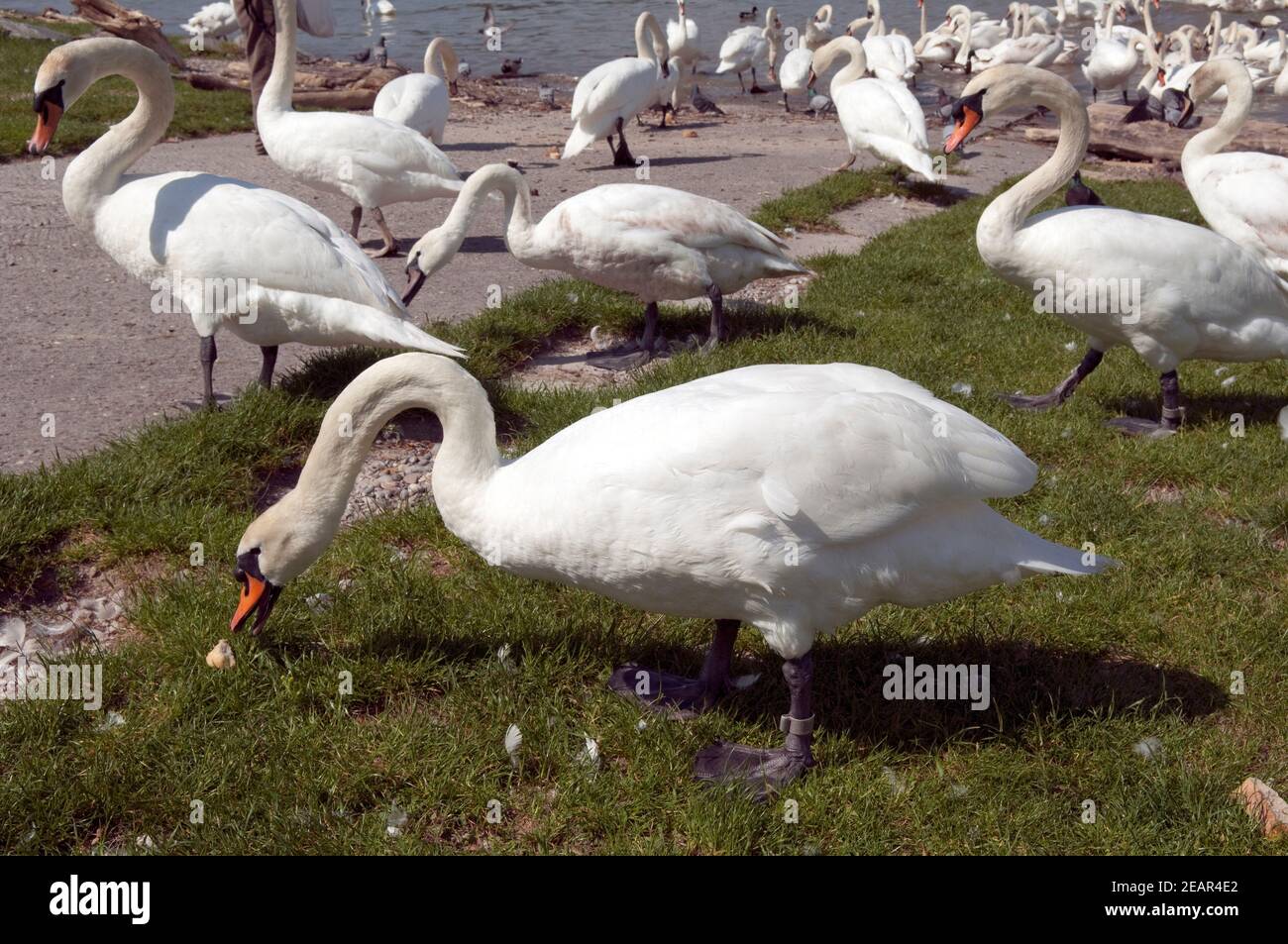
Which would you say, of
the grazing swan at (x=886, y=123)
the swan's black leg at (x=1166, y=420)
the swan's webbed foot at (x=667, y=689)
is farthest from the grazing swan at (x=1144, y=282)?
the grazing swan at (x=886, y=123)

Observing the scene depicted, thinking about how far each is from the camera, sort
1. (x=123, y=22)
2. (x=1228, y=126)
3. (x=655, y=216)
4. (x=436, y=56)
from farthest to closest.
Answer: (x=123, y=22), (x=436, y=56), (x=1228, y=126), (x=655, y=216)

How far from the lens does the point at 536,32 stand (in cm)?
3369

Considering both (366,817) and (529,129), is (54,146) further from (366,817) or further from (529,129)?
(366,817)

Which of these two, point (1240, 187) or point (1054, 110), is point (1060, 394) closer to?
point (1054, 110)

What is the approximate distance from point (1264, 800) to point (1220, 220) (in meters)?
6.09

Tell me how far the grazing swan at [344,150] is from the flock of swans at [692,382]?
1.0 inches

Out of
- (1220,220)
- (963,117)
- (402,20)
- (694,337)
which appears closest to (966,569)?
(963,117)

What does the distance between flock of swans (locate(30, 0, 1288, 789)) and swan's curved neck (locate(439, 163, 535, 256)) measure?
19 millimetres

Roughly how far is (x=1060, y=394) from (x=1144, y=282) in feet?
2.65

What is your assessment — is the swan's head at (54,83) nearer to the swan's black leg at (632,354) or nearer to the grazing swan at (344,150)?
the grazing swan at (344,150)

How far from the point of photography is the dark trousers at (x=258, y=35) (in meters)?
13.3

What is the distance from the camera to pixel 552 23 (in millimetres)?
35719

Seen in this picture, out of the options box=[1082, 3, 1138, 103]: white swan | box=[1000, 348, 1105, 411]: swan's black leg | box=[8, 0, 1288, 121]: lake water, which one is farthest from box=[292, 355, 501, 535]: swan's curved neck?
box=[8, 0, 1288, 121]: lake water

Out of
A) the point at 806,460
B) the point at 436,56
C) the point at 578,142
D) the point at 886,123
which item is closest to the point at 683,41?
the point at 436,56
